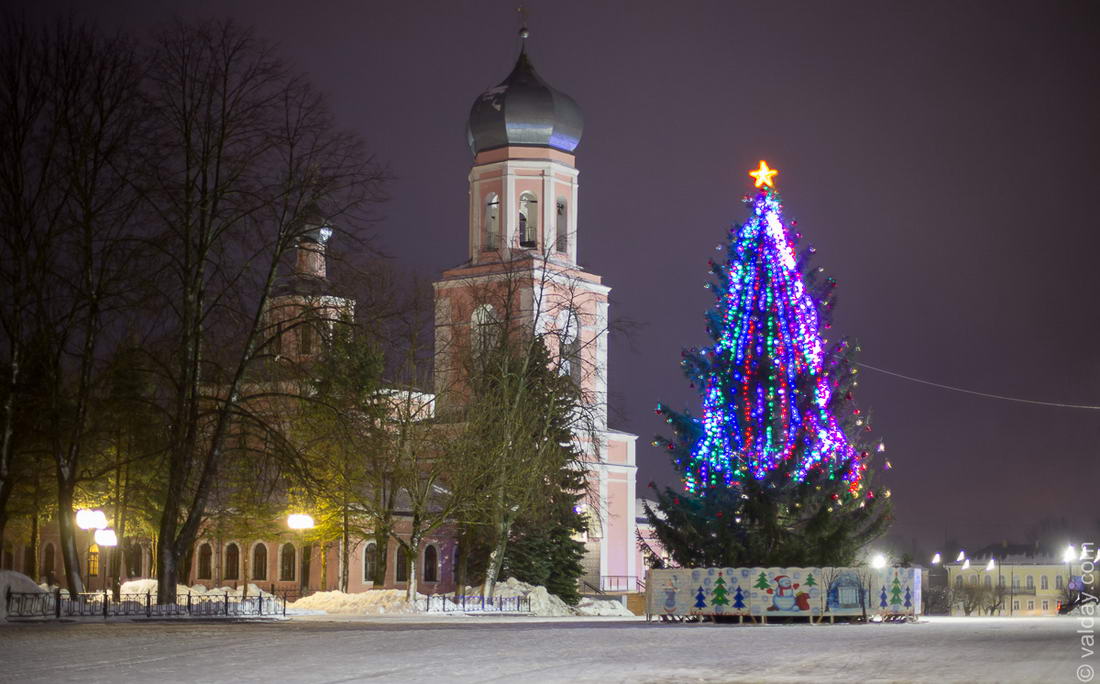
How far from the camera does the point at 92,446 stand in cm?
4091

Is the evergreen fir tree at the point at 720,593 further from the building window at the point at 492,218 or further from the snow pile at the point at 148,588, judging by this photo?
the building window at the point at 492,218

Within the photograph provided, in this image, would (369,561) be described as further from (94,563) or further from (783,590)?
(783,590)

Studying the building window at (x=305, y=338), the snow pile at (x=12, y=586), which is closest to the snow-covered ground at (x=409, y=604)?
the building window at (x=305, y=338)

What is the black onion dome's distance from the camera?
65875mm

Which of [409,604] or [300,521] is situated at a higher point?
[300,521]

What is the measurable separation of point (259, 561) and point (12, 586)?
90.8 feet

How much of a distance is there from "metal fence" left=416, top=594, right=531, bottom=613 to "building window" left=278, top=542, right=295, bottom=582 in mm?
13534

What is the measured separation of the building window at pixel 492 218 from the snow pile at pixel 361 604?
76.1ft

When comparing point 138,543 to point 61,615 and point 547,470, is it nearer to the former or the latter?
point 547,470

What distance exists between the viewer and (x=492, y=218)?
66.6 meters

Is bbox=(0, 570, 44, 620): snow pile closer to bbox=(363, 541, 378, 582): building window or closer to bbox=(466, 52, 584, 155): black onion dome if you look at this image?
bbox=(363, 541, 378, 582): building window

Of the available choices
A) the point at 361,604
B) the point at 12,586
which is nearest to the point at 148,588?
the point at 361,604

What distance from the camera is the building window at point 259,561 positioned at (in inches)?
2392

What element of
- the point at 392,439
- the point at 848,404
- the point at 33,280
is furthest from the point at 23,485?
the point at 848,404
